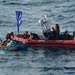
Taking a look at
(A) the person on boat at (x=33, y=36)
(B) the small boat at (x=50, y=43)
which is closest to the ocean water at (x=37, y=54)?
(B) the small boat at (x=50, y=43)

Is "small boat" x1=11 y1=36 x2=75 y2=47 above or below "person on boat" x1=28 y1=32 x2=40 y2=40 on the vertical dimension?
below

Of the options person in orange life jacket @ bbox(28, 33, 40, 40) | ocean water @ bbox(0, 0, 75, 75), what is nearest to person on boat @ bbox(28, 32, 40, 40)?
person in orange life jacket @ bbox(28, 33, 40, 40)

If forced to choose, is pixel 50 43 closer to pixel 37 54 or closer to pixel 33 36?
pixel 33 36

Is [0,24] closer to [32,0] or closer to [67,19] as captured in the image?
[67,19]

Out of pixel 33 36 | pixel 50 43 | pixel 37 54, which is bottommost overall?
pixel 37 54

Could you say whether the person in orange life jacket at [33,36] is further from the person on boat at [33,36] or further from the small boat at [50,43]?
the small boat at [50,43]

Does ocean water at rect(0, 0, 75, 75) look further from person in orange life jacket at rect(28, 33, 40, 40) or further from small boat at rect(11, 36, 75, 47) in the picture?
person in orange life jacket at rect(28, 33, 40, 40)

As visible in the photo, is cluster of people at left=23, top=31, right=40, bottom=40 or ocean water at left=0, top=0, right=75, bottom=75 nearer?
ocean water at left=0, top=0, right=75, bottom=75

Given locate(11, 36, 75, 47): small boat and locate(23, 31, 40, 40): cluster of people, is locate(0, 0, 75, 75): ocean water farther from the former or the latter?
locate(23, 31, 40, 40): cluster of people

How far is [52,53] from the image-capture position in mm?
54438

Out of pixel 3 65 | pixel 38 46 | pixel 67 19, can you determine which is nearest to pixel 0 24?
pixel 67 19

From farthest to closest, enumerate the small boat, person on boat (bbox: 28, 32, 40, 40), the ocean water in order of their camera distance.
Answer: person on boat (bbox: 28, 32, 40, 40) → the small boat → the ocean water

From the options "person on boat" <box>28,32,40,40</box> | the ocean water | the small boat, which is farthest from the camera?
"person on boat" <box>28,32,40,40</box>

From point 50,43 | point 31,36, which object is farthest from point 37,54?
point 31,36
